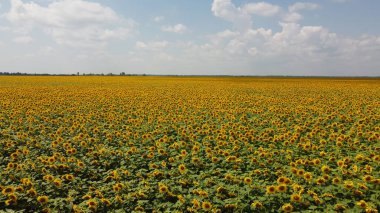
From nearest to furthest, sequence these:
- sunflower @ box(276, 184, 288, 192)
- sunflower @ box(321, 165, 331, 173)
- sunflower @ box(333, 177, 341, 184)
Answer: sunflower @ box(276, 184, 288, 192), sunflower @ box(333, 177, 341, 184), sunflower @ box(321, 165, 331, 173)

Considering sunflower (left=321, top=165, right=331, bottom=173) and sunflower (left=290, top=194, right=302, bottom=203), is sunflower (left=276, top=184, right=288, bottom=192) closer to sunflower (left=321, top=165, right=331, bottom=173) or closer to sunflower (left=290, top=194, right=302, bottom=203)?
sunflower (left=290, top=194, right=302, bottom=203)

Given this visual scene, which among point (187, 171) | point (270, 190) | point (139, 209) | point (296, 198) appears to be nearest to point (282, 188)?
point (270, 190)

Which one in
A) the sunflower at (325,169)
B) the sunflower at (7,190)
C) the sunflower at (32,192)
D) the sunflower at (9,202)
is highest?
the sunflower at (325,169)

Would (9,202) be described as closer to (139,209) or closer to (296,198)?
(139,209)

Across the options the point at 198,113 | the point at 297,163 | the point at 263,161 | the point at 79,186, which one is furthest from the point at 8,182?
the point at 198,113

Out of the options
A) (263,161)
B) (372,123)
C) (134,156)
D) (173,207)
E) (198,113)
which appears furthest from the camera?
(198,113)

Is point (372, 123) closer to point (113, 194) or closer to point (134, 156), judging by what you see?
point (134, 156)

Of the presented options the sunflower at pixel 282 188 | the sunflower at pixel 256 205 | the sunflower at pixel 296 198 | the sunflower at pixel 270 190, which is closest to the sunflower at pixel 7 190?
the sunflower at pixel 256 205

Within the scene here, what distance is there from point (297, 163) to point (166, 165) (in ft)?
9.27

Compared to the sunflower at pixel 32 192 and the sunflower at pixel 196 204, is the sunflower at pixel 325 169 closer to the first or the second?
the sunflower at pixel 196 204

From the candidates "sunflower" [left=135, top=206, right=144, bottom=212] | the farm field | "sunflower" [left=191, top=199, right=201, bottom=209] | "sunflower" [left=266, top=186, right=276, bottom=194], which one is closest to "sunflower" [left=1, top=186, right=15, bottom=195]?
the farm field

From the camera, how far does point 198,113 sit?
14430 mm

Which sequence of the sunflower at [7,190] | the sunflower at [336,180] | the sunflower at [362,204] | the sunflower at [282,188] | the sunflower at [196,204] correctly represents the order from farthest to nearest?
the sunflower at [336,180] → the sunflower at [7,190] → the sunflower at [282,188] → the sunflower at [196,204] → the sunflower at [362,204]

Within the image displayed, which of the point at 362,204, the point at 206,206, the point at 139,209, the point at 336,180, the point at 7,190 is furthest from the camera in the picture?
the point at 336,180
